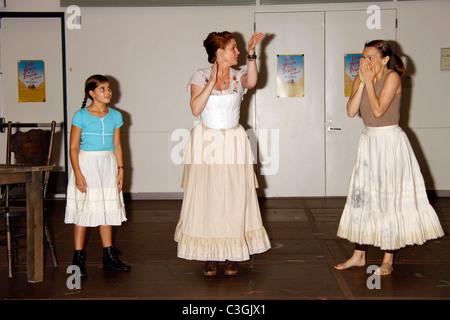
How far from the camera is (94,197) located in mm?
3215

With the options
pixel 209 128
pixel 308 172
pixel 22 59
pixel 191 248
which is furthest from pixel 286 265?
pixel 22 59

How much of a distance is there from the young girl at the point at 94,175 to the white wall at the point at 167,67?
327cm

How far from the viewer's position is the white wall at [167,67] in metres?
6.36

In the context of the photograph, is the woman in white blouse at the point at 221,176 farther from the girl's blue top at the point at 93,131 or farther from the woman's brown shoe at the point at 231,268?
the girl's blue top at the point at 93,131

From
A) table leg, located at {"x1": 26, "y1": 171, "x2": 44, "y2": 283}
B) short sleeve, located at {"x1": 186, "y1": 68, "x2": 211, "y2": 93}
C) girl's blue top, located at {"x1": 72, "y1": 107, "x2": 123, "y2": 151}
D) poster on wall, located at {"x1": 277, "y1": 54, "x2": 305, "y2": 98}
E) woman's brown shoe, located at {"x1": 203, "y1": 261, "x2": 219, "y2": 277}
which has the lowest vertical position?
woman's brown shoe, located at {"x1": 203, "y1": 261, "x2": 219, "y2": 277}

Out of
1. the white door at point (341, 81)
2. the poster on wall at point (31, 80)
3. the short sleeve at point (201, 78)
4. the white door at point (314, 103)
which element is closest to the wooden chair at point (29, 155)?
the short sleeve at point (201, 78)

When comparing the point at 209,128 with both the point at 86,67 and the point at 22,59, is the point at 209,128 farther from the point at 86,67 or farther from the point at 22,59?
the point at 22,59

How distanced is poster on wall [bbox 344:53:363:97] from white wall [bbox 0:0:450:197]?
612 millimetres

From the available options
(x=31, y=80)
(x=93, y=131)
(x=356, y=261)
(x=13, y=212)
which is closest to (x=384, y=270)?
(x=356, y=261)

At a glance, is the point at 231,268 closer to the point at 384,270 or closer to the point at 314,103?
the point at 384,270

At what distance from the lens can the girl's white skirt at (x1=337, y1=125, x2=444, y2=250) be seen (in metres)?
3.01

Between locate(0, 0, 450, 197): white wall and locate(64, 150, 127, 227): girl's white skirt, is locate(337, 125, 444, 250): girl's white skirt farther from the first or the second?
locate(0, 0, 450, 197): white wall

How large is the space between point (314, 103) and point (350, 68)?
65cm

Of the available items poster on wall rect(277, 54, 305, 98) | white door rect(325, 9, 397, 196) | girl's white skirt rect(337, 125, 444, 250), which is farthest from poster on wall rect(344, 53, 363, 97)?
girl's white skirt rect(337, 125, 444, 250)
